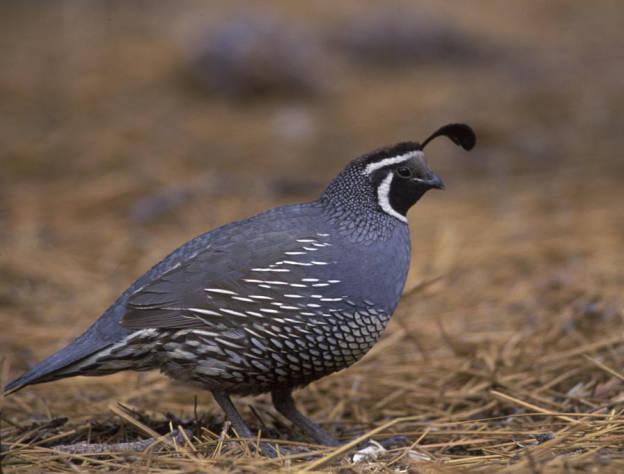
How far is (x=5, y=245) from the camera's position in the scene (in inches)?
245

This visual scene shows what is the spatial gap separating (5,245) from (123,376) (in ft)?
6.18

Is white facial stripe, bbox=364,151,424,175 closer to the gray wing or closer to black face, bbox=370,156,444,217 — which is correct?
black face, bbox=370,156,444,217

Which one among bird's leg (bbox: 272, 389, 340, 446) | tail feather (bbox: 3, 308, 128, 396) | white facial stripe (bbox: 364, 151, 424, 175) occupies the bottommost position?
bird's leg (bbox: 272, 389, 340, 446)

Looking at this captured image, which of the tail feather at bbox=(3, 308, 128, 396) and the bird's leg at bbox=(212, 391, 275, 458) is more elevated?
the tail feather at bbox=(3, 308, 128, 396)

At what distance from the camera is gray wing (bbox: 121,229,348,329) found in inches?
141

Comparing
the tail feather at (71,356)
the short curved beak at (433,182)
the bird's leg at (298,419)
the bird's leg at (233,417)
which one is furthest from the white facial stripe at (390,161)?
the tail feather at (71,356)

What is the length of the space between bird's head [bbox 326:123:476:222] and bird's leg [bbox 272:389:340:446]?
36.0 inches

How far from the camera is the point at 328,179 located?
780cm

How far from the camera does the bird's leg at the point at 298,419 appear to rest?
3.85m

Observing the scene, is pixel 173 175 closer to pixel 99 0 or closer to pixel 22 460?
pixel 22 460

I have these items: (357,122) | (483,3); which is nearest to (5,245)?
(357,122)

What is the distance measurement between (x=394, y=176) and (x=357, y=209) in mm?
232

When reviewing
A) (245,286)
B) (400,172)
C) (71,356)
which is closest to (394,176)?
(400,172)

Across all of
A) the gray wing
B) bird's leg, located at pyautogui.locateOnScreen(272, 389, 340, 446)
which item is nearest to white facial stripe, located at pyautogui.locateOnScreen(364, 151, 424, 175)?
the gray wing
